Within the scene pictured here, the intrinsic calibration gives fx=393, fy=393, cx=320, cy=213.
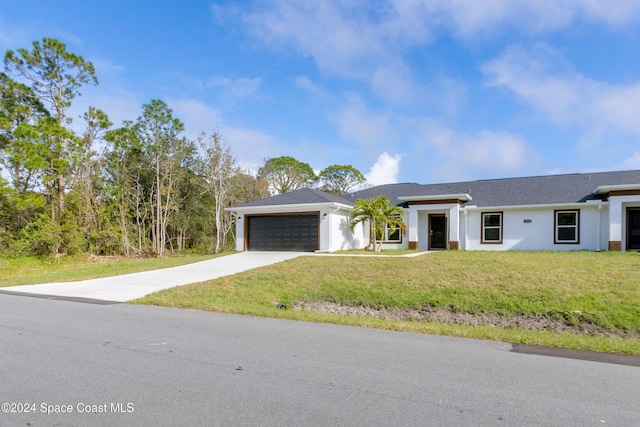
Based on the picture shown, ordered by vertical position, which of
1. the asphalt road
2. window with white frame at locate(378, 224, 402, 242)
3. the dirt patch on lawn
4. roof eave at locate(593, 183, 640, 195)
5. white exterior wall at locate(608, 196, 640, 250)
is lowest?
the dirt patch on lawn

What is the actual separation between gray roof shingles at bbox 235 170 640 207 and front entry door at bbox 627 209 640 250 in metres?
1.38

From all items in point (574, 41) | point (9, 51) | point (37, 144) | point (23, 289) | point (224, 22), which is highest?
point (9, 51)

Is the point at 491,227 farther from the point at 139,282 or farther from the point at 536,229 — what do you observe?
the point at 139,282

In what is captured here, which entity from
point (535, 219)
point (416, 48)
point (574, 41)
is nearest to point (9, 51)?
point (416, 48)

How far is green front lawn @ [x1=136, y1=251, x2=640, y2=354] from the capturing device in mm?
7945

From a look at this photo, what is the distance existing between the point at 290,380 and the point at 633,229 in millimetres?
19136

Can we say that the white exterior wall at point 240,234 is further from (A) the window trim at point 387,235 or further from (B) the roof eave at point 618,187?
(B) the roof eave at point 618,187

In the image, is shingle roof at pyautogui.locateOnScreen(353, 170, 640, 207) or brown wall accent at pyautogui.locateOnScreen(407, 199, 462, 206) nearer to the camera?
shingle roof at pyautogui.locateOnScreen(353, 170, 640, 207)

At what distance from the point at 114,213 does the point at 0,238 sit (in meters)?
6.59

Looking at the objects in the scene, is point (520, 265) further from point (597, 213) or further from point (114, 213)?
point (114, 213)

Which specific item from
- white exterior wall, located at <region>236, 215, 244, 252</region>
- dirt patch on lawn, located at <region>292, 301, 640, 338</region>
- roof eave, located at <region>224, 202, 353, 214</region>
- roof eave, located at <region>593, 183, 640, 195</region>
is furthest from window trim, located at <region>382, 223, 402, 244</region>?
dirt patch on lawn, located at <region>292, 301, 640, 338</region>

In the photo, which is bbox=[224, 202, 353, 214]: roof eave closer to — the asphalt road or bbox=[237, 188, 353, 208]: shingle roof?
bbox=[237, 188, 353, 208]: shingle roof

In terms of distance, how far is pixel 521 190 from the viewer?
66.8 ft

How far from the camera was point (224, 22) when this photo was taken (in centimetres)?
1474
